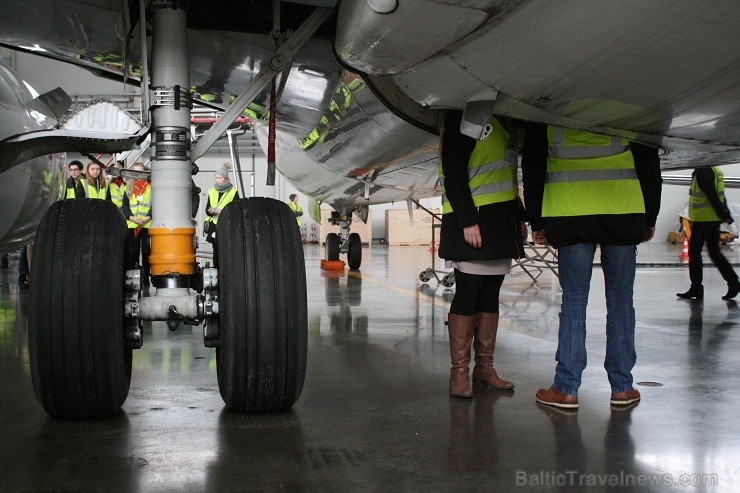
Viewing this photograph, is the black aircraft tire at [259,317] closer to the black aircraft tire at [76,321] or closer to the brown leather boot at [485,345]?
the black aircraft tire at [76,321]

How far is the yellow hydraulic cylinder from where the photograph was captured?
316 centimetres

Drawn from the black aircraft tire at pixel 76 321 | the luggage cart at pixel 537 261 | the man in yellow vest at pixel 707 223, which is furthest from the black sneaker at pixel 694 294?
the black aircraft tire at pixel 76 321

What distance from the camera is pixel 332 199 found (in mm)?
8320

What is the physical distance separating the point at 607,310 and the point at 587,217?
432 mm

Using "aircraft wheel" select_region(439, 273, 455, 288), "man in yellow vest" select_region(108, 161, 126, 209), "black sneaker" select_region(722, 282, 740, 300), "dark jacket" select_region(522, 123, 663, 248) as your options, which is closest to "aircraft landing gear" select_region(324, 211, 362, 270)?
"aircraft wheel" select_region(439, 273, 455, 288)

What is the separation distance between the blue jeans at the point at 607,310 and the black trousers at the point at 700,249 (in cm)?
487

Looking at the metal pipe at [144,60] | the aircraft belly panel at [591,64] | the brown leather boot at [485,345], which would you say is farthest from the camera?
the brown leather boot at [485,345]

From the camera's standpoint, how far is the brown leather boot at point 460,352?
11.3 feet

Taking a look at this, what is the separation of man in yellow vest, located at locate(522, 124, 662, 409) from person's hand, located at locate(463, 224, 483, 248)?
30 cm

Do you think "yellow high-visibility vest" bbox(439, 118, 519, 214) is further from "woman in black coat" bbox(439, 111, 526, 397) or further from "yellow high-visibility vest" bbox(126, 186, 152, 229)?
"yellow high-visibility vest" bbox(126, 186, 152, 229)

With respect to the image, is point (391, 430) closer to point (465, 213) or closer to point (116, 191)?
point (465, 213)

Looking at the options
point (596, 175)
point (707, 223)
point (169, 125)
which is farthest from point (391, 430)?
point (707, 223)

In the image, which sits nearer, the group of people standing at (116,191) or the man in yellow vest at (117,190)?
the group of people standing at (116,191)

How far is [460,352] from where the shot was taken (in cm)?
349
